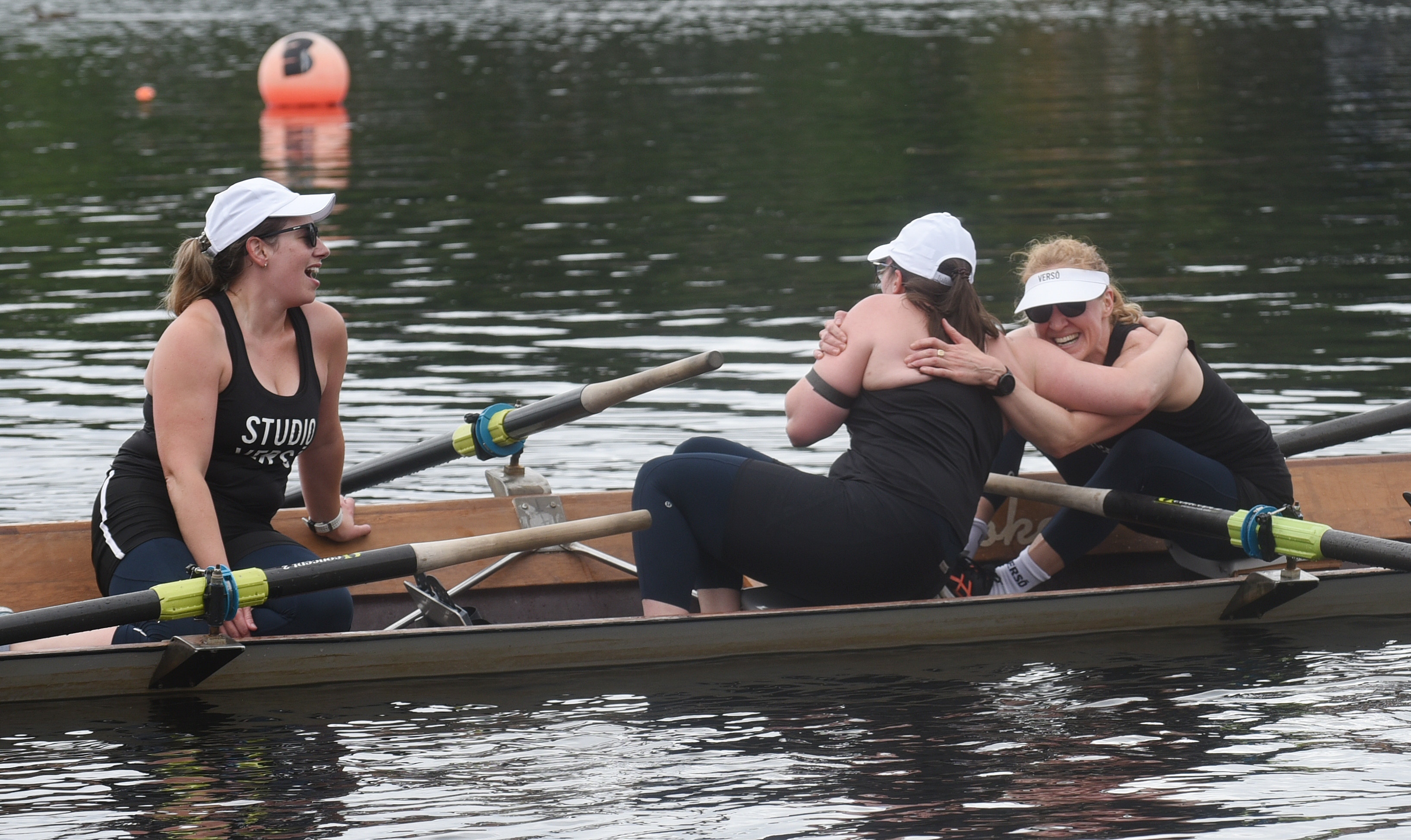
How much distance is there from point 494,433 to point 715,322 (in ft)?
21.2

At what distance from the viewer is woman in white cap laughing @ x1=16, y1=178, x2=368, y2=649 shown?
215 inches

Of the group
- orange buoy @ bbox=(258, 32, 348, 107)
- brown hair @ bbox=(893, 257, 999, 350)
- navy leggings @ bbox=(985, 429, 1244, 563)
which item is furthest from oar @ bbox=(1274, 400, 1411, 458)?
orange buoy @ bbox=(258, 32, 348, 107)

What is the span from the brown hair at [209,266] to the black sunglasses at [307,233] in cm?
1

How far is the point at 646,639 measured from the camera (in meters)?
5.84

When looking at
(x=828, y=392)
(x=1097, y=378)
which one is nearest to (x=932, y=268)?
(x=828, y=392)

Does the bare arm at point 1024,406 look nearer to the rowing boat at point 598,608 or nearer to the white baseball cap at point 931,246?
the white baseball cap at point 931,246

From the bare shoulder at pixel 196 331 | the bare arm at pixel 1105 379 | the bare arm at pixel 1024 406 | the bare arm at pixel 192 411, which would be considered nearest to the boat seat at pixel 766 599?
the bare arm at pixel 1024 406

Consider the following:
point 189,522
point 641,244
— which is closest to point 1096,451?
point 189,522

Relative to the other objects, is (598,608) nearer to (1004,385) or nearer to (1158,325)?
(1004,385)

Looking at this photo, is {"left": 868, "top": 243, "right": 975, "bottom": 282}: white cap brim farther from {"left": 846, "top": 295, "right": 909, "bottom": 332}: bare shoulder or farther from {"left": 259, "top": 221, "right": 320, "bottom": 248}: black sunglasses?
{"left": 259, "top": 221, "right": 320, "bottom": 248}: black sunglasses

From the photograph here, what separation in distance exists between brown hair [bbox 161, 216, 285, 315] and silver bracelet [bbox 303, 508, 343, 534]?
1.20 metres

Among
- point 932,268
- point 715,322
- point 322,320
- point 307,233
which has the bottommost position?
point 715,322

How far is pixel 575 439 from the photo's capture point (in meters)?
10.2

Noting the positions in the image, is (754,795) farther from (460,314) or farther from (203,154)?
(203,154)
